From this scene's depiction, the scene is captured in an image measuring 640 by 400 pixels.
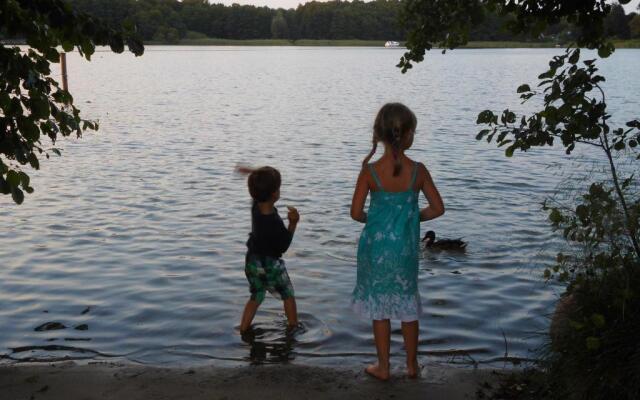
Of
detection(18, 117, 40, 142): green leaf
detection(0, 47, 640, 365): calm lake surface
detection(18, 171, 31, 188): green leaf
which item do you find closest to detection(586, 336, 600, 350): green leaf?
detection(0, 47, 640, 365): calm lake surface

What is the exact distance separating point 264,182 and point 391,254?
4.21 feet

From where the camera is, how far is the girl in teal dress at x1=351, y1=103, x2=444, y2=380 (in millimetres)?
4816

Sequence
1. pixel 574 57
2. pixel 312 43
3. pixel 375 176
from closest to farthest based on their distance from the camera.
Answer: pixel 574 57 < pixel 375 176 < pixel 312 43

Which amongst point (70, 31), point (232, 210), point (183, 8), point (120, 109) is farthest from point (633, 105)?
point (183, 8)

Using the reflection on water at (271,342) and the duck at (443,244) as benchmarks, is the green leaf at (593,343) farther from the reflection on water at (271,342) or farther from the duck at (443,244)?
the duck at (443,244)

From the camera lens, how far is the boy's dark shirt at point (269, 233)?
5855mm

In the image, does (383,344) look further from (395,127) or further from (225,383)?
(395,127)

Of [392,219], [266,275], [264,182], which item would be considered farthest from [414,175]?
[266,275]

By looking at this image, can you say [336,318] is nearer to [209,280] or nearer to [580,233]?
[209,280]

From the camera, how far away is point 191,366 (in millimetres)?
5855

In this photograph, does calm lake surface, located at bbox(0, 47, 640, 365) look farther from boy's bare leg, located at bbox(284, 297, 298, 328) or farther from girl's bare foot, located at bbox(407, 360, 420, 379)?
girl's bare foot, located at bbox(407, 360, 420, 379)

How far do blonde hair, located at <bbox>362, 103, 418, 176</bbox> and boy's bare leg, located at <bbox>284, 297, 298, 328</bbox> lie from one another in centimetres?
198

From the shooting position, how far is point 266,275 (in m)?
6.07

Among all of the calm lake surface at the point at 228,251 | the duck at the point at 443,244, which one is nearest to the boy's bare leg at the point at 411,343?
the calm lake surface at the point at 228,251
